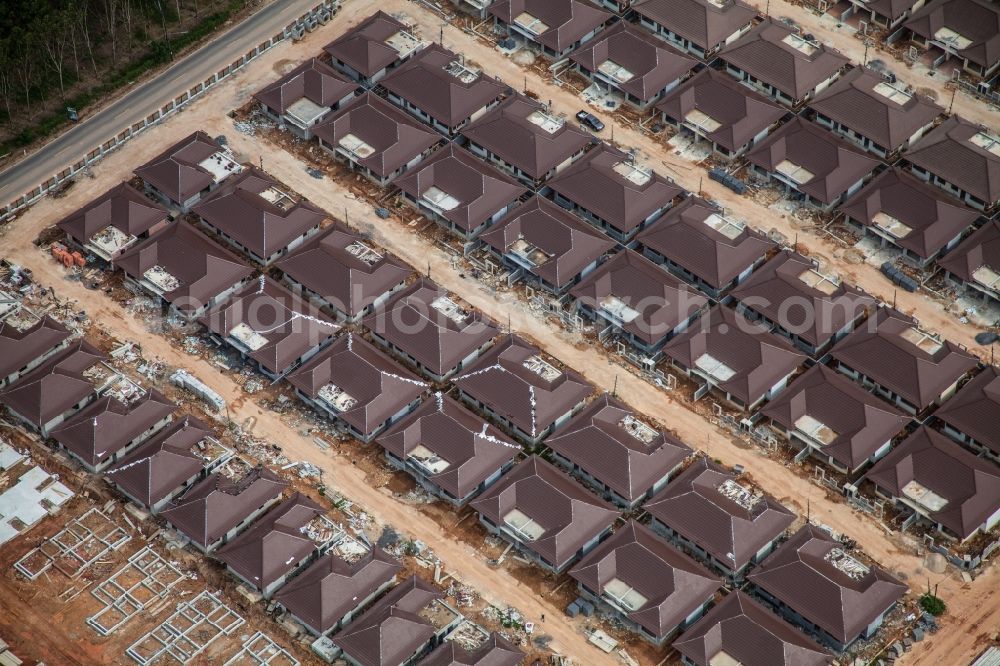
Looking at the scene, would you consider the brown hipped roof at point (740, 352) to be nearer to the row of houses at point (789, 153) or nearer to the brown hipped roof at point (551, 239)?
the brown hipped roof at point (551, 239)

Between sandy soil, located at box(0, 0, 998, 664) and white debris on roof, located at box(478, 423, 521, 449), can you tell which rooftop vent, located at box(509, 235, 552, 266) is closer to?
sandy soil, located at box(0, 0, 998, 664)

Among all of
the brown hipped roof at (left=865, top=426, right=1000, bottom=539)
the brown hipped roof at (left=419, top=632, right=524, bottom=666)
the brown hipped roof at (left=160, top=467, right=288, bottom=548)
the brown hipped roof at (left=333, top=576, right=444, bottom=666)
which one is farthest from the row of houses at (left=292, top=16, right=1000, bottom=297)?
the brown hipped roof at (left=419, top=632, right=524, bottom=666)

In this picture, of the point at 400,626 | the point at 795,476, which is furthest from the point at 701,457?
the point at 400,626

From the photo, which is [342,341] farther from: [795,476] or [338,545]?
[795,476]

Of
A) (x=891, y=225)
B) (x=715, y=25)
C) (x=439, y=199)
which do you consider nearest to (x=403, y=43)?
(x=439, y=199)

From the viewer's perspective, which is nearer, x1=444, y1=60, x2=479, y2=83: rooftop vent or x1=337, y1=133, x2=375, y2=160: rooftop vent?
x1=337, y1=133, x2=375, y2=160: rooftop vent

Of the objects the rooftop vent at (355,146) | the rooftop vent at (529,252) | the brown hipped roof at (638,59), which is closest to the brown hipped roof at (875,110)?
the brown hipped roof at (638,59)
